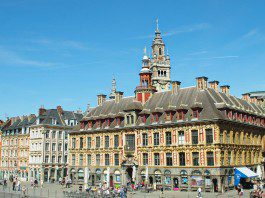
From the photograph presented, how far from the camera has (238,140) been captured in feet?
179

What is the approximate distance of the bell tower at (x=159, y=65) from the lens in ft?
401

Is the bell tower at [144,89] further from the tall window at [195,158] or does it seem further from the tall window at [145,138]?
the tall window at [195,158]

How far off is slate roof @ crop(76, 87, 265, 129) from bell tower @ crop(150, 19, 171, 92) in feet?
180

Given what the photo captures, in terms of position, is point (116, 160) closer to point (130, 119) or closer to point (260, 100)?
point (130, 119)

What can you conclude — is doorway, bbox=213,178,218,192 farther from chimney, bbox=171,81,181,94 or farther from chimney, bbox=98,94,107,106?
chimney, bbox=98,94,107,106

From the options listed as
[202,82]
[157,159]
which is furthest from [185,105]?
[157,159]

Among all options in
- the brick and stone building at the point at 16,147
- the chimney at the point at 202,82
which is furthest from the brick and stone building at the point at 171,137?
the brick and stone building at the point at 16,147

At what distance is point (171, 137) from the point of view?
5400cm

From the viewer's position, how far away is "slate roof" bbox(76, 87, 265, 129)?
51906 mm

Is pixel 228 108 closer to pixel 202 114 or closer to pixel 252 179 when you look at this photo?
pixel 202 114

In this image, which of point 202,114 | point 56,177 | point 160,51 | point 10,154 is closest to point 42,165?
point 56,177

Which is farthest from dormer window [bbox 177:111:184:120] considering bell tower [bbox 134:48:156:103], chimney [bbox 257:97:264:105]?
chimney [bbox 257:97:264:105]

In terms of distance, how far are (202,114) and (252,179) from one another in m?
12.8

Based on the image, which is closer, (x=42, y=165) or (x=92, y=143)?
(x=92, y=143)
